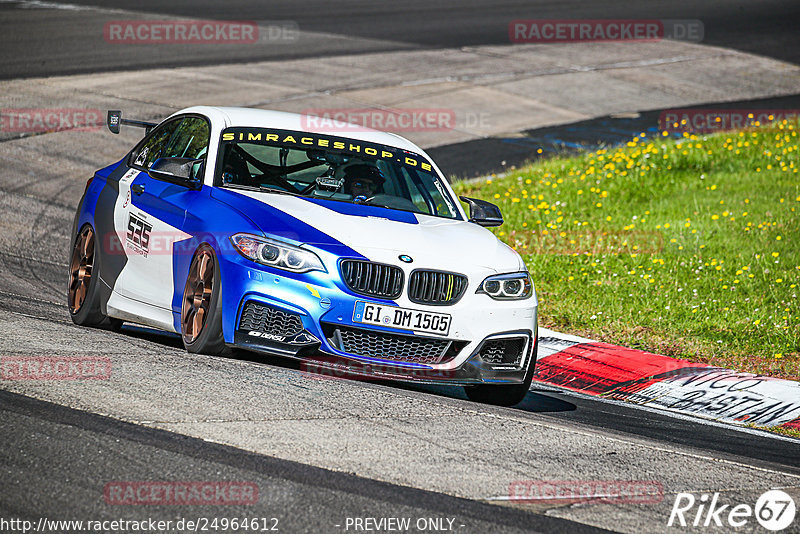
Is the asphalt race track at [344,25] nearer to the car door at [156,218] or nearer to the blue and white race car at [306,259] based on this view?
the car door at [156,218]

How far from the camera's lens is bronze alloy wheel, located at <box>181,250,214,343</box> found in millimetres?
6844

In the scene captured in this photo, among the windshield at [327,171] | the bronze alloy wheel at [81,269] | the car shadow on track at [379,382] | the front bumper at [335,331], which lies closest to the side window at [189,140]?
the windshield at [327,171]

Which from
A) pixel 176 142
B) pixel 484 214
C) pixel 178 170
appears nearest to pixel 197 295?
pixel 178 170

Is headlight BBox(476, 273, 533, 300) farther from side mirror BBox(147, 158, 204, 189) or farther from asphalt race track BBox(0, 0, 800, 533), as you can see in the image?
side mirror BBox(147, 158, 204, 189)

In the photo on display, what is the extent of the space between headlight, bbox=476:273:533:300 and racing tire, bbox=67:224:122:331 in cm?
296

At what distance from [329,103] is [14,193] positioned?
7847 millimetres

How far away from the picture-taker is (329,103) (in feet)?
67.1

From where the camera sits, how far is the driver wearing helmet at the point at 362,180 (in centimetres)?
795

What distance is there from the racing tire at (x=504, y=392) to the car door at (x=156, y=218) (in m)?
2.18

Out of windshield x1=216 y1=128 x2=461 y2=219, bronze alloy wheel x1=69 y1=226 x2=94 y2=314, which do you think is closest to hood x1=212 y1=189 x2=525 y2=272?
windshield x1=216 y1=128 x2=461 y2=219

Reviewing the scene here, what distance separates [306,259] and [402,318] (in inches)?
26.6

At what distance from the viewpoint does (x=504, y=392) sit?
750 centimetres

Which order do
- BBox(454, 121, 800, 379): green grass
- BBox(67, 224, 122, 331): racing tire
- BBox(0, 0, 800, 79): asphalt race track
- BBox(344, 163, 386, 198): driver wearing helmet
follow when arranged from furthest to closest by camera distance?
BBox(0, 0, 800, 79): asphalt race track → BBox(454, 121, 800, 379): green grass → BBox(67, 224, 122, 331): racing tire → BBox(344, 163, 386, 198): driver wearing helmet

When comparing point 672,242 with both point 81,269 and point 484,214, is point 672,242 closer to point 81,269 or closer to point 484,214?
point 484,214
